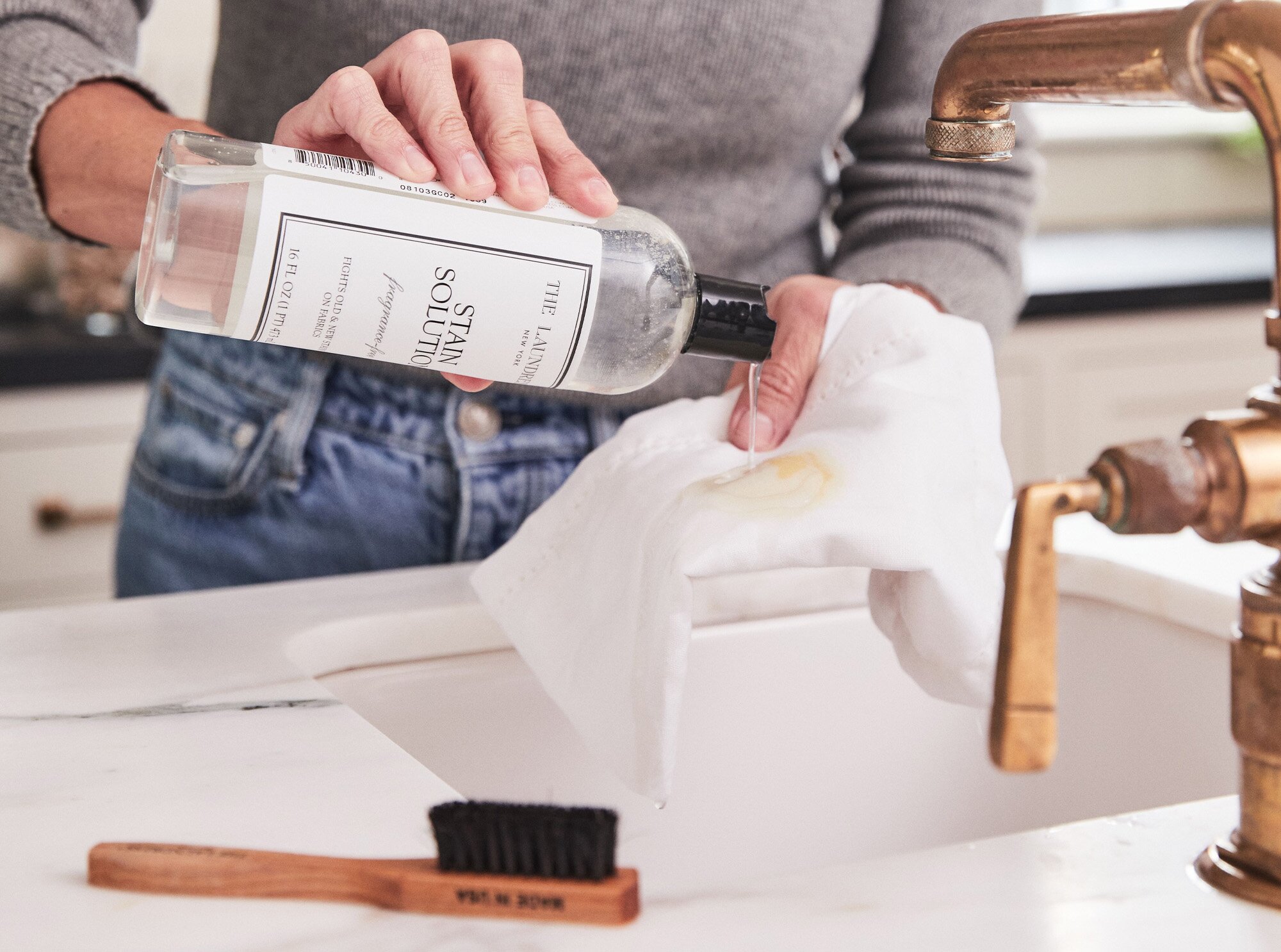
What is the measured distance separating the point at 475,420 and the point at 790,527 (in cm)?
37

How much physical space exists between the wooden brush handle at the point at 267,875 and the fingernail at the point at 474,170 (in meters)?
0.22

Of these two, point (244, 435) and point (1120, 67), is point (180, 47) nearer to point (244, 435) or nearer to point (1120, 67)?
point (244, 435)

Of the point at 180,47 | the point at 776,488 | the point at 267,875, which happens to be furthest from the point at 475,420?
the point at 180,47

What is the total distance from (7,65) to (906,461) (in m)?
0.50

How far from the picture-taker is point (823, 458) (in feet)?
1.65

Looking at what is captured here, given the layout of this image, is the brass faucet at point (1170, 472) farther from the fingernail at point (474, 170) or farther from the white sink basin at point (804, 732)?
the white sink basin at point (804, 732)

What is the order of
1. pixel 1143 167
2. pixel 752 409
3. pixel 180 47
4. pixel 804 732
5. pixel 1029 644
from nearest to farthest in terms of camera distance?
pixel 1029 644
pixel 752 409
pixel 804 732
pixel 180 47
pixel 1143 167

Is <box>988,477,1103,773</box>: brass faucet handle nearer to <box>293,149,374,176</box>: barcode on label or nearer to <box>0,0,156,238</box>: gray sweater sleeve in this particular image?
<box>293,149,374,176</box>: barcode on label

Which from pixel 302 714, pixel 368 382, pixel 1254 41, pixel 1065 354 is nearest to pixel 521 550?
pixel 302 714

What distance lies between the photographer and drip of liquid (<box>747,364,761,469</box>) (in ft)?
1.87

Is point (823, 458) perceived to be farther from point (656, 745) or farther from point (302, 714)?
point (302, 714)

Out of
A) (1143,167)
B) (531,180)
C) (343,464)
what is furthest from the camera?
(1143,167)

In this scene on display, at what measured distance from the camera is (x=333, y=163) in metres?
0.44

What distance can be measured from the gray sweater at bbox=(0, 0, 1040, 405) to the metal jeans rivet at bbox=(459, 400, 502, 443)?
3 centimetres
